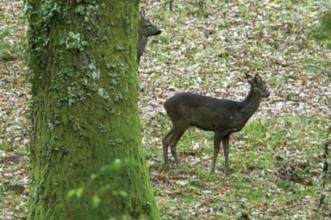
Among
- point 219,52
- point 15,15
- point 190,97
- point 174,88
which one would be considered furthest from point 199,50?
point 190,97

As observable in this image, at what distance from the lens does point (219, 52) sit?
651 inches

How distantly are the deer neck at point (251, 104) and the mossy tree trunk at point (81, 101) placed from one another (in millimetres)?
5536

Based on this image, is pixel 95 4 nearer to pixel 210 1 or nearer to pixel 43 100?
pixel 43 100

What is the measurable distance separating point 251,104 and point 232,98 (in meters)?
2.96

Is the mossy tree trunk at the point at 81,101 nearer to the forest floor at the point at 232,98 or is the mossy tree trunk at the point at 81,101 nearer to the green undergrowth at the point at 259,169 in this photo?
the forest floor at the point at 232,98

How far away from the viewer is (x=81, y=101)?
214 inches

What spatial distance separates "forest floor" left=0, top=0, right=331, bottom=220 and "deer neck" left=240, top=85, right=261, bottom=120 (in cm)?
60

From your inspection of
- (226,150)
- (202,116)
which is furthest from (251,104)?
(226,150)

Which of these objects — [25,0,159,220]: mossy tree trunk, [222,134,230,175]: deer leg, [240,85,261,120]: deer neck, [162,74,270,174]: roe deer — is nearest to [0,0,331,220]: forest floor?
[222,134,230,175]: deer leg

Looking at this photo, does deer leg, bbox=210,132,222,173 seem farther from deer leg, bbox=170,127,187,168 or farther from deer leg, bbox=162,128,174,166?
deer leg, bbox=162,128,174,166

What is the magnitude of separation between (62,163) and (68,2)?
1053mm

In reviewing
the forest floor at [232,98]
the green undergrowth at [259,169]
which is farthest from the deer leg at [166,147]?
the green undergrowth at [259,169]

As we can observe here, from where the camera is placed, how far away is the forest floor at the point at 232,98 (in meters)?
8.81

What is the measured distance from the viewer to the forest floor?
28.9ft
